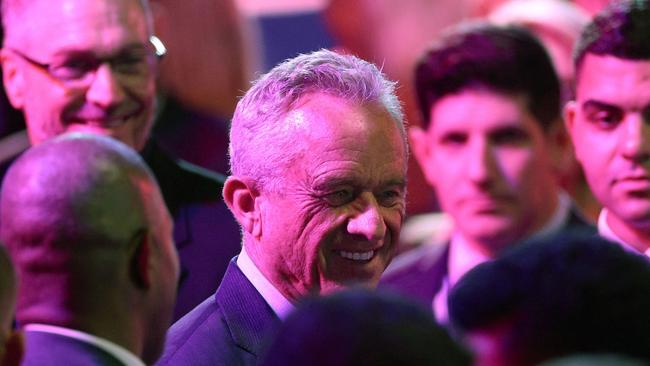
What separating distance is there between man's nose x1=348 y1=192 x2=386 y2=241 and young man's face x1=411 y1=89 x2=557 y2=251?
1527 millimetres

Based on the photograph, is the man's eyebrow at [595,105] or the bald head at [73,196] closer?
the bald head at [73,196]

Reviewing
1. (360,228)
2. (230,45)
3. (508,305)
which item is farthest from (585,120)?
(508,305)

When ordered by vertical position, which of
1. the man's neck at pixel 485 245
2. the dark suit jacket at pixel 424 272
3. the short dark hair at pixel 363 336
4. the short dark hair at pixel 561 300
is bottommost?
the dark suit jacket at pixel 424 272

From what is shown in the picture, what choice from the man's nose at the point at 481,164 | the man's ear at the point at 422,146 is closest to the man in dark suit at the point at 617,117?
the man's nose at the point at 481,164

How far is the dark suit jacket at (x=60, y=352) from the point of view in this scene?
338 centimetres

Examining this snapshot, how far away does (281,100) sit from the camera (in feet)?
13.9

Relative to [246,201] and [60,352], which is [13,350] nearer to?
[60,352]

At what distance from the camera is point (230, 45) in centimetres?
675

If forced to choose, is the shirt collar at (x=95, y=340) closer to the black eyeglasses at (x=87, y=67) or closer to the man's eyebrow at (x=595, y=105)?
the black eyeglasses at (x=87, y=67)

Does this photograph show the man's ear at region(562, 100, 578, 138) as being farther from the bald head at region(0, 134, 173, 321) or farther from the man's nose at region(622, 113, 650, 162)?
the bald head at region(0, 134, 173, 321)

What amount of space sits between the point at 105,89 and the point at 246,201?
122 centimetres

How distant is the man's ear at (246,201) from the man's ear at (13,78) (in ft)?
4.62

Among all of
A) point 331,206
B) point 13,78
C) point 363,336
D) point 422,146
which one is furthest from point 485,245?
point 363,336

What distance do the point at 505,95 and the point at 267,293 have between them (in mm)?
1936
